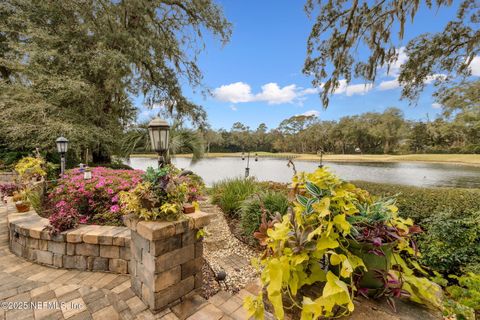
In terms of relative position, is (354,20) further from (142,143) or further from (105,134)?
(105,134)

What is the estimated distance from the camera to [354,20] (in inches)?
201

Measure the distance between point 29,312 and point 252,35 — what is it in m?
8.04

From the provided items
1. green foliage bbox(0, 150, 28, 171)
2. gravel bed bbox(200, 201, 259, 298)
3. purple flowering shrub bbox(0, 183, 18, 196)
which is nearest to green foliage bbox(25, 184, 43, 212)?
purple flowering shrub bbox(0, 183, 18, 196)

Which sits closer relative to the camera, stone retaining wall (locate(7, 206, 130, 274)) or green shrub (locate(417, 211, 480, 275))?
stone retaining wall (locate(7, 206, 130, 274))

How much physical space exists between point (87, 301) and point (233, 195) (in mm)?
2739

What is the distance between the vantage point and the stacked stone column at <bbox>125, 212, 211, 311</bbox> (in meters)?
1.44

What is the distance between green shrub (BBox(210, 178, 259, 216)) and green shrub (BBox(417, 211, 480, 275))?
101 inches

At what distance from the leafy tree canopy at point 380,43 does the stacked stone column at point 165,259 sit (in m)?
5.43

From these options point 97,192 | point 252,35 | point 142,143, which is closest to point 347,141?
point 252,35

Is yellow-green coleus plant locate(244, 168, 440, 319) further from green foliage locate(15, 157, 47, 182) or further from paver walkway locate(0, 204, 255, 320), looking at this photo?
green foliage locate(15, 157, 47, 182)

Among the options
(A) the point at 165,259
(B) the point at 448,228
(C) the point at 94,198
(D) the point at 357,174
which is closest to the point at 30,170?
(C) the point at 94,198

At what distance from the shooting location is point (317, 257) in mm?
648

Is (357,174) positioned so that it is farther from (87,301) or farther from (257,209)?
(87,301)

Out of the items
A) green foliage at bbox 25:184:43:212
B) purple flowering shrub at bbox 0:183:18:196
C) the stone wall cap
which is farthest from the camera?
purple flowering shrub at bbox 0:183:18:196
